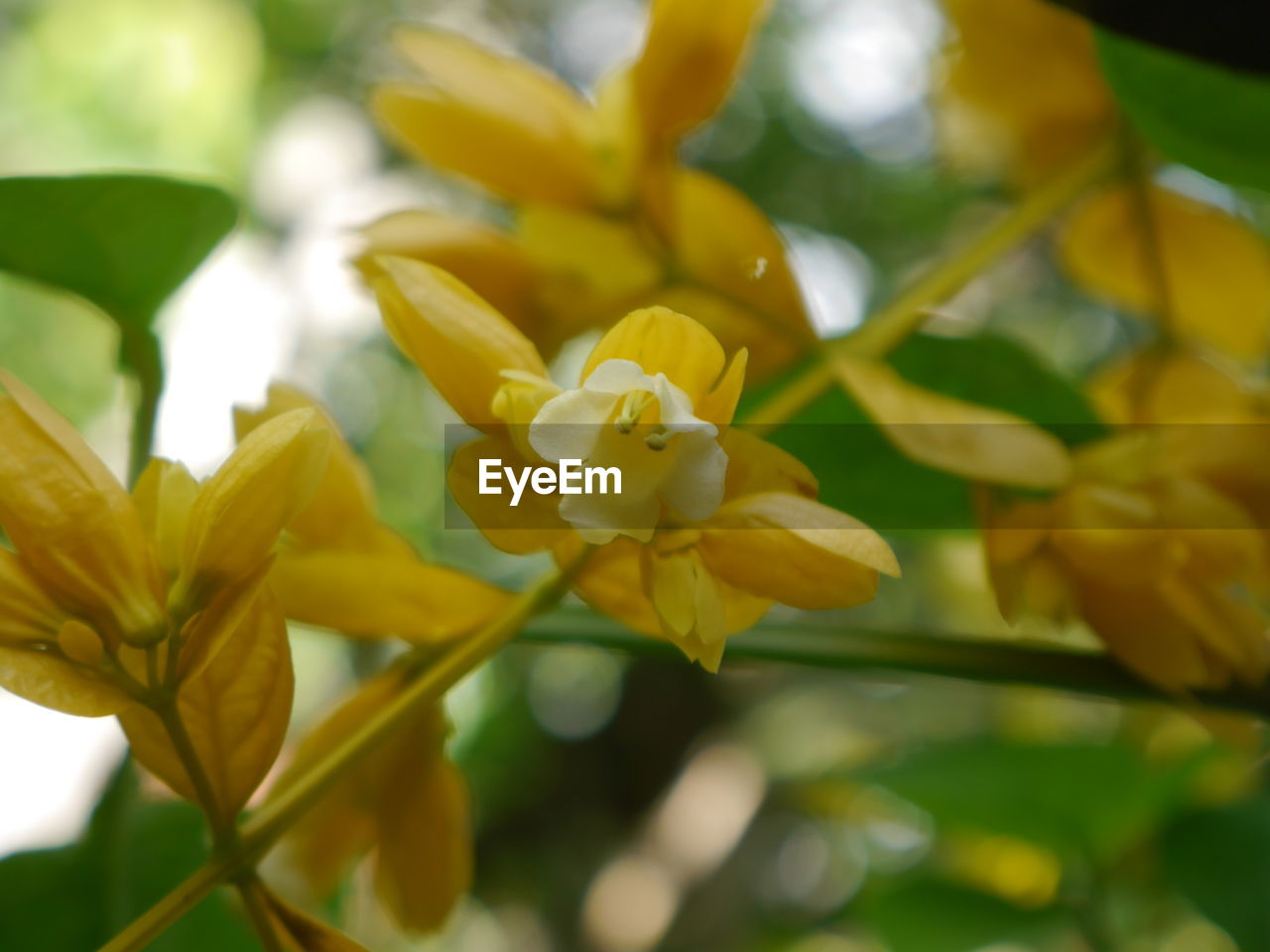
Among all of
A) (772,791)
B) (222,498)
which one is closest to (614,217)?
(222,498)

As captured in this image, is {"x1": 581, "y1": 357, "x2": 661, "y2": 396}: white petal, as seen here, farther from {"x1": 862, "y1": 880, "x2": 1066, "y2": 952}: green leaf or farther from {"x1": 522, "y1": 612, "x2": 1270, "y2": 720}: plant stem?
{"x1": 862, "y1": 880, "x2": 1066, "y2": 952}: green leaf

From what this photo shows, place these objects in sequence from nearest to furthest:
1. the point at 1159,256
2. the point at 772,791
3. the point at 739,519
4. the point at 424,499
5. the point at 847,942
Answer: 1. the point at 739,519
2. the point at 1159,256
3. the point at 847,942
4. the point at 772,791
5. the point at 424,499

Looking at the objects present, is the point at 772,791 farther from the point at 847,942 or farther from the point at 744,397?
the point at 744,397

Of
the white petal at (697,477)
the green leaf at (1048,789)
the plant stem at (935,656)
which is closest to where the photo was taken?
the white petal at (697,477)

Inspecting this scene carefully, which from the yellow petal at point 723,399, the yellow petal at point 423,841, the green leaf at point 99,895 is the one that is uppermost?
the yellow petal at point 723,399

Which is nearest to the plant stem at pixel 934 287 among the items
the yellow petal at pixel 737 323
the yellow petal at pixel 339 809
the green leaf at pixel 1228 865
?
the yellow petal at pixel 737 323

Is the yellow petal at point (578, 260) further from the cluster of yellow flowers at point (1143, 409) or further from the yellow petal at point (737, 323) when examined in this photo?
the cluster of yellow flowers at point (1143, 409)
